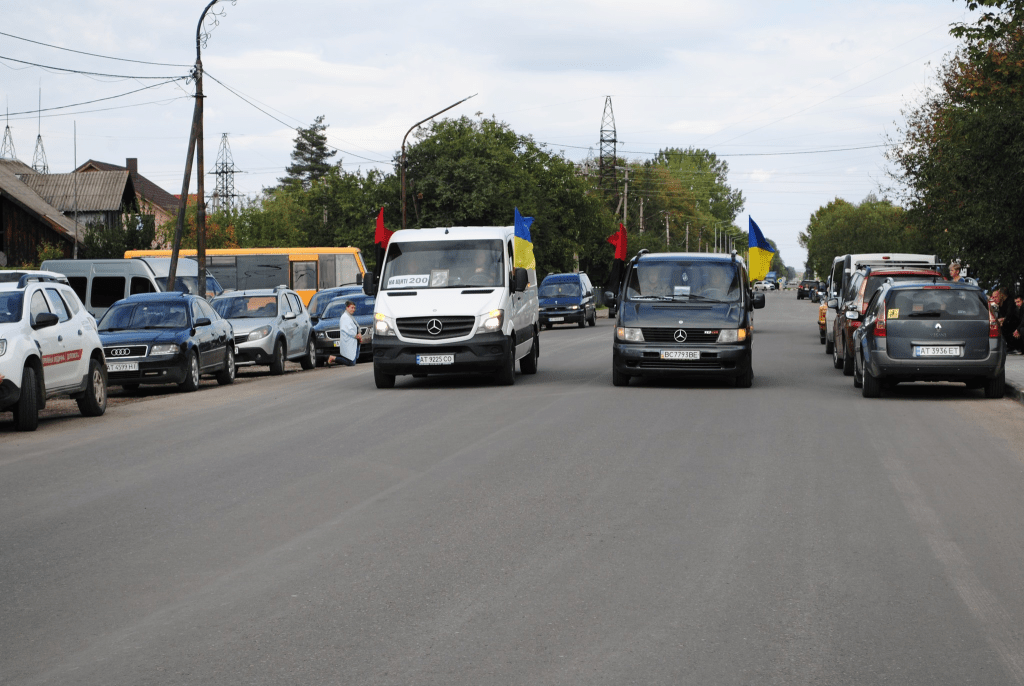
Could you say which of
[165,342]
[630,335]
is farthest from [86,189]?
[630,335]

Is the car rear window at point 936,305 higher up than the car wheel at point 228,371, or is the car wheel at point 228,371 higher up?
the car rear window at point 936,305

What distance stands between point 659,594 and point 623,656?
1.02 m

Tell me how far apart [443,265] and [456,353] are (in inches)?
69.1

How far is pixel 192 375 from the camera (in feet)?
64.7

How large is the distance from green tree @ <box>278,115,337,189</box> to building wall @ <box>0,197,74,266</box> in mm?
62776

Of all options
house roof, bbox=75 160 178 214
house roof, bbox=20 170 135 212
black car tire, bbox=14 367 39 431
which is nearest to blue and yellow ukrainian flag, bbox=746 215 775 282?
black car tire, bbox=14 367 39 431

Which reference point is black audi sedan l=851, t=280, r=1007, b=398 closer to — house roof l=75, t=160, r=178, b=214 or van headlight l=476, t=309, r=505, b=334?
van headlight l=476, t=309, r=505, b=334

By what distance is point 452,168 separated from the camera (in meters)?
60.2

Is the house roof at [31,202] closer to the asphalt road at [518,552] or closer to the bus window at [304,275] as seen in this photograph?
the bus window at [304,275]

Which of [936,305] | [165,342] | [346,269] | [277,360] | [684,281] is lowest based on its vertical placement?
[277,360]

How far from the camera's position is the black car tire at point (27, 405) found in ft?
45.0

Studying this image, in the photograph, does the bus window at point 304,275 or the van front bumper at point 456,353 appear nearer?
Answer: the van front bumper at point 456,353

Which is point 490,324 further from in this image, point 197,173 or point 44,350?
point 197,173

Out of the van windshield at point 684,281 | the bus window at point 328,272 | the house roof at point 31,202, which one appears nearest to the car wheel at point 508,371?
the van windshield at point 684,281
